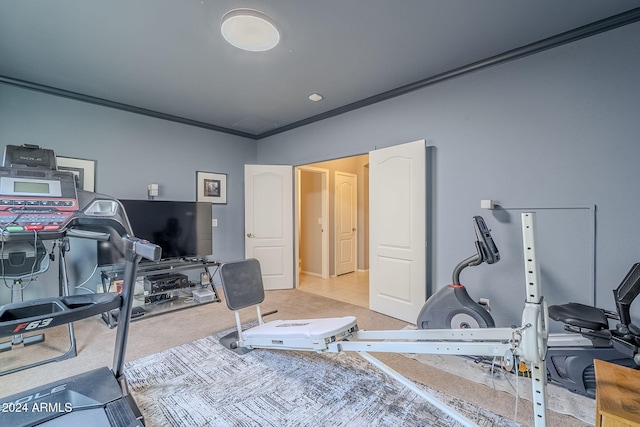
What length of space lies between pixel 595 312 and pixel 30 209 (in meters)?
3.81

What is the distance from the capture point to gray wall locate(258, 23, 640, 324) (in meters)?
2.11

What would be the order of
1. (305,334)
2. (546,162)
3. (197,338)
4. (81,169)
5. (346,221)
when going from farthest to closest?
(346,221)
(81,169)
(197,338)
(546,162)
(305,334)

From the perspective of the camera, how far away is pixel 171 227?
149 inches

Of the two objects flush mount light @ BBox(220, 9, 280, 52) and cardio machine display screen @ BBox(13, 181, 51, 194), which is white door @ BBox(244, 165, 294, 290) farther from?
cardio machine display screen @ BBox(13, 181, 51, 194)

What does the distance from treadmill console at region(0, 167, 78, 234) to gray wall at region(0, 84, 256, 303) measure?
1.85 metres

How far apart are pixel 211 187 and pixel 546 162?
4.36 m

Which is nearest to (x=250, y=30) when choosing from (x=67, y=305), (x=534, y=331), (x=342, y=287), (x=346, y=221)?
(x=67, y=305)

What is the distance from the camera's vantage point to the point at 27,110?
10.2ft

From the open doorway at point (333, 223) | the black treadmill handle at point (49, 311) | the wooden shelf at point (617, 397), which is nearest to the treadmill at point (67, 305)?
the black treadmill handle at point (49, 311)

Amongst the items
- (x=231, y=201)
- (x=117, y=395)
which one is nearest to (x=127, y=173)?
(x=231, y=201)

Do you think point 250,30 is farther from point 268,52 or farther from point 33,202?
point 33,202

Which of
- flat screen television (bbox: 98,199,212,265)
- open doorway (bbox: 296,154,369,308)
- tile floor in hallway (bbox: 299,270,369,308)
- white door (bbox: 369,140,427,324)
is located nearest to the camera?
white door (bbox: 369,140,427,324)

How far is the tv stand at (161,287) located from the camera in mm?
3232

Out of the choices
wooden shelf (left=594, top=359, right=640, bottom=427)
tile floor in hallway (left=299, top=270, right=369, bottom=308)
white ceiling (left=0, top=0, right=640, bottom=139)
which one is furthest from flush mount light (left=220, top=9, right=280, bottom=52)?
tile floor in hallway (left=299, top=270, right=369, bottom=308)
